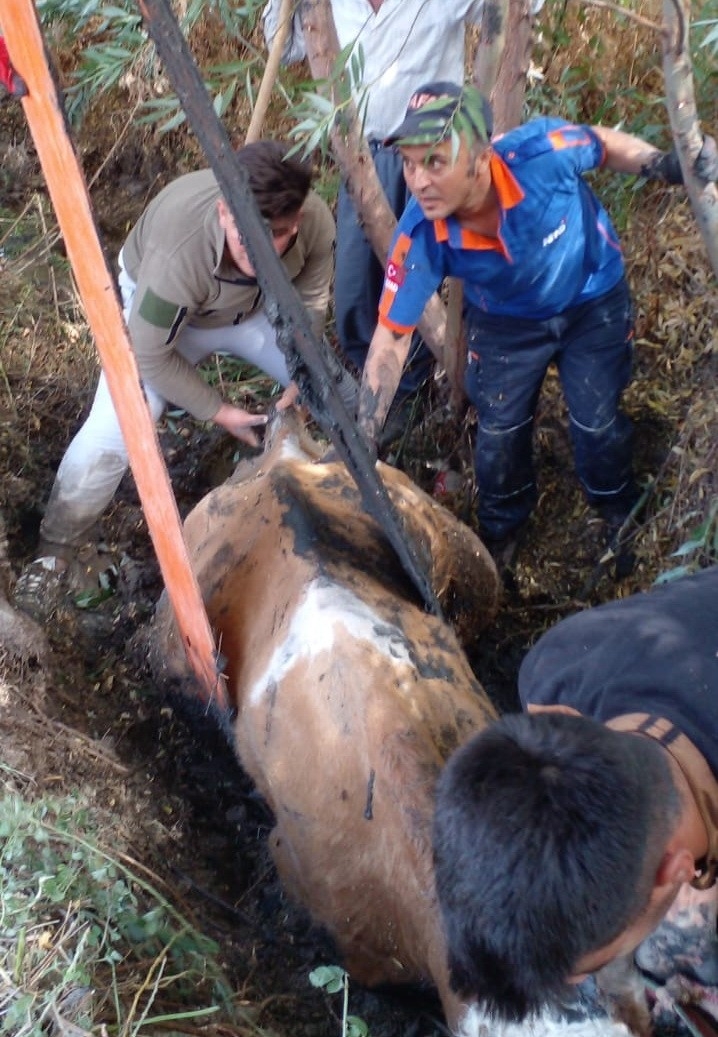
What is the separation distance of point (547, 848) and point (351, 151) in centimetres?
220

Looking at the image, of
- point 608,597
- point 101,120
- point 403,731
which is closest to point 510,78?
point 608,597

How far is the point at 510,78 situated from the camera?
2.93 meters

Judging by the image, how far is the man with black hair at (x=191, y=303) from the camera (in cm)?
286

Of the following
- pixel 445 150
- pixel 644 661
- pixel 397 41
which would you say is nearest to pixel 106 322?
pixel 445 150

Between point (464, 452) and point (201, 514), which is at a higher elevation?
Answer: point (201, 514)

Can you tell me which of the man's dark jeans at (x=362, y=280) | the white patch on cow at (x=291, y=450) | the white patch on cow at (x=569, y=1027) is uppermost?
the man's dark jeans at (x=362, y=280)

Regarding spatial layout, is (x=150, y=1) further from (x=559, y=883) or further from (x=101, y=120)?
(x=101, y=120)

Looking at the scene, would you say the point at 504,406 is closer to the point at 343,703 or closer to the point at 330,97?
the point at 330,97

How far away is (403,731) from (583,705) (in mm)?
552

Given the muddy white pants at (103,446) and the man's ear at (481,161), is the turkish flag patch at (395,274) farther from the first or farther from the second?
the muddy white pants at (103,446)

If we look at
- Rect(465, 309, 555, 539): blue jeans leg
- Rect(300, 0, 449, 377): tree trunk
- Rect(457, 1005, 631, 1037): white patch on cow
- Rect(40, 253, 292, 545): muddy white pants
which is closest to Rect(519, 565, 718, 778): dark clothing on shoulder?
Rect(457, 1005, 631, 1037): white patch on cow

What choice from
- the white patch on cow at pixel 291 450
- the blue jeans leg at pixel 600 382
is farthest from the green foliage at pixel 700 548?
the white patch on cow at pixel 291 450

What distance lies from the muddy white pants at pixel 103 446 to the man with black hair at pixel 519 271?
722mm

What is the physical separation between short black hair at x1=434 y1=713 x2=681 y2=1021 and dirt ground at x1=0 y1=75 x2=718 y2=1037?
951mm
